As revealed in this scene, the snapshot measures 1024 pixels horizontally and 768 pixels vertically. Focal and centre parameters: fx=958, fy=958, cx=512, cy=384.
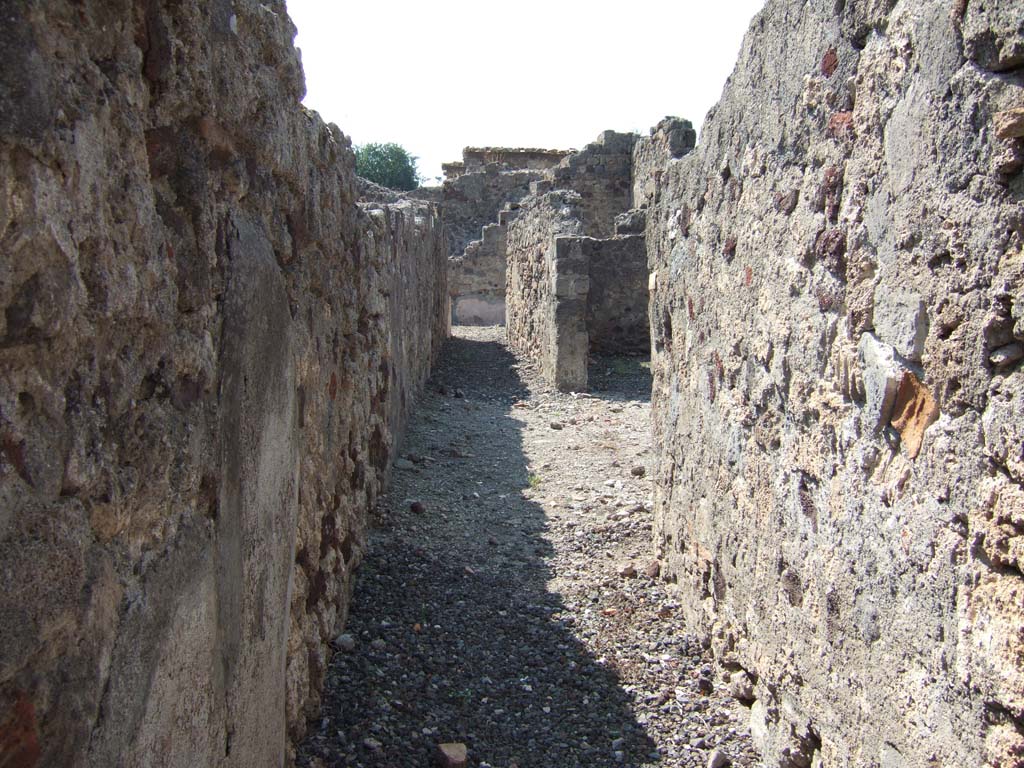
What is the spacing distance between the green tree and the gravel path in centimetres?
2561

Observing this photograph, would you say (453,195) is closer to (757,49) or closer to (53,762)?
(757,49)

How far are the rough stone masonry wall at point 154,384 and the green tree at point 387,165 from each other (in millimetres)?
28574

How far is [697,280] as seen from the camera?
3576 mm

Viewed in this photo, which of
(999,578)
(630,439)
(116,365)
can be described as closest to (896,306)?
(999,578)

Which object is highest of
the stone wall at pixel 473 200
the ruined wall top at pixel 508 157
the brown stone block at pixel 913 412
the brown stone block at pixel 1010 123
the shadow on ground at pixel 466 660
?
the ruined wall top at pixel 508 157

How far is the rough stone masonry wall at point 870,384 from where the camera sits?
62.9 inches

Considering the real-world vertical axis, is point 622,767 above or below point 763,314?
below

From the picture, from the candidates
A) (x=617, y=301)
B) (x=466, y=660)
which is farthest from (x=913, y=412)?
(x=617, y=301)

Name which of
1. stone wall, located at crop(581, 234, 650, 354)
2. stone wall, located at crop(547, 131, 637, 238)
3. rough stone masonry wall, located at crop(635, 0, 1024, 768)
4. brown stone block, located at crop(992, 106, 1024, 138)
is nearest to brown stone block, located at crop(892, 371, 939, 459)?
rough stone masonry wall, located at crop(635, 0, 1024, 768)

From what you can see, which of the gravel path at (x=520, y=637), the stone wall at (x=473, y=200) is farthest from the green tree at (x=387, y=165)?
the gravel path at (x=520, y=637)

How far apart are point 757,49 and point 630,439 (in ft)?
13.6

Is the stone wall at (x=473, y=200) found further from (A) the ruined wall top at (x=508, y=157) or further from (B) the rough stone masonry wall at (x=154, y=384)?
(B) the rough stone masonry wall at (x=154, y=384)

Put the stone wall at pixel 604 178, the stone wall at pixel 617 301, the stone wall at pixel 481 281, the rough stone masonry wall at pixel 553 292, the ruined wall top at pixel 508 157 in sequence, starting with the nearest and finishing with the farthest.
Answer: the rough stone masonry wall at pixel 553 292 → the stone wall at pixel 617 301 → the stone wall at pixel 604 178 → the stone wall at pixel 481 281 → the ruined wall top at pixel 508 157

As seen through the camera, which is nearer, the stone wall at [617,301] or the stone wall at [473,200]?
the stone wall at [617,301]
